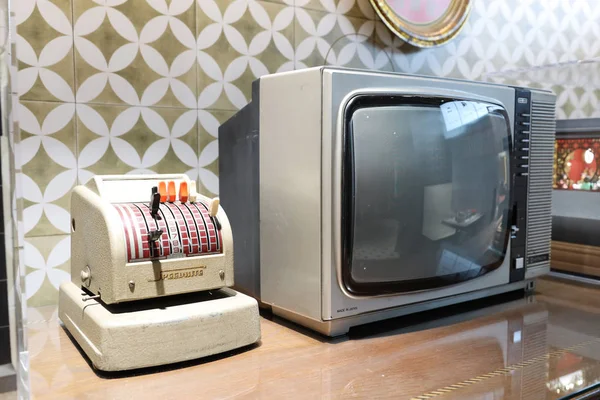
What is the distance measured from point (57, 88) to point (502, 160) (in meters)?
0.97

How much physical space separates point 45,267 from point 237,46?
69 cm

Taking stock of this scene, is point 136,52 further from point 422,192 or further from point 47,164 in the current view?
point 422,192

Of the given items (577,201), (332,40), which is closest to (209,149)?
(332,40)

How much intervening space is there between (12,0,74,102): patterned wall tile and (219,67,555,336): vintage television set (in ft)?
1.20

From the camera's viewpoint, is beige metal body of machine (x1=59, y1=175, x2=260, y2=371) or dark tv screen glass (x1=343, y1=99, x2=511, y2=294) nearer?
beige metal body of machine (x1=59, y1=175, x2=260, y2=371)

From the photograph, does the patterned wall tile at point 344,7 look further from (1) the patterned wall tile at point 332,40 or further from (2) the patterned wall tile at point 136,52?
(2) the patterned wall tile at point 136,52

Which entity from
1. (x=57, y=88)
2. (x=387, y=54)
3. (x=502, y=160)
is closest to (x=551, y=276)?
(x=502, y=160)

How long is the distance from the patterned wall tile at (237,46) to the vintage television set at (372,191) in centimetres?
13

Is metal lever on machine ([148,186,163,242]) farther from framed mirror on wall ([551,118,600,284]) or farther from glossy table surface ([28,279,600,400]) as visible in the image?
framed mirror on wall ([551,118,600,284])

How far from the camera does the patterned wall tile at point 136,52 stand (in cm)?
125

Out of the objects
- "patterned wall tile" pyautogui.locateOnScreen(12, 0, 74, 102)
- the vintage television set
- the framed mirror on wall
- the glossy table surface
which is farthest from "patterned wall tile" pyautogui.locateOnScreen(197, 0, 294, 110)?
the framed mirror on wall

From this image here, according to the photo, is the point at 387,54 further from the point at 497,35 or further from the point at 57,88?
the point at 57,88

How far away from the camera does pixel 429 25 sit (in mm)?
1761

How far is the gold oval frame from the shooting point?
1.66 meters
